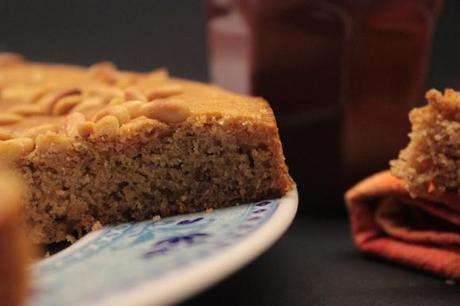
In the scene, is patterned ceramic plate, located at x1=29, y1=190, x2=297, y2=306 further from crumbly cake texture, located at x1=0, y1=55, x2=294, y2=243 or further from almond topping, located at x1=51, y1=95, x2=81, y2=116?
almond topping, located at x1=51, y1=95, x2=81, y2=116

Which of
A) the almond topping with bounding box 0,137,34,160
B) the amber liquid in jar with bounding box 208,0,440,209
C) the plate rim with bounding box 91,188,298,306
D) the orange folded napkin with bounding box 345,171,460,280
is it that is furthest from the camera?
the amber liquid in jar with bounding box 208,0,440,209

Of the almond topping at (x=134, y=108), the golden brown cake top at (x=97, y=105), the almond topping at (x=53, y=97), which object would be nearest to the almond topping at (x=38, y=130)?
the golden brown cake top at (x=97, y=105)

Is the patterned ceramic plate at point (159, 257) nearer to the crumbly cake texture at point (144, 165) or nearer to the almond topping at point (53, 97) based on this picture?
the crumbly cake texture at point (144, 165)

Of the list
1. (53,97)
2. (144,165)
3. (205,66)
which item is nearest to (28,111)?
(53,97)

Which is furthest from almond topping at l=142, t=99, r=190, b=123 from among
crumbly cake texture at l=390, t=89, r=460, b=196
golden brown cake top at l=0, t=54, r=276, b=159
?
crumbly cake texture at l=390, t=89, r=460, b=196

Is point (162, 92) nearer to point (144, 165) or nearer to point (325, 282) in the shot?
point (144, 165)

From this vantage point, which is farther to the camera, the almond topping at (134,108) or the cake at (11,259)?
the almond topping at (134,108)

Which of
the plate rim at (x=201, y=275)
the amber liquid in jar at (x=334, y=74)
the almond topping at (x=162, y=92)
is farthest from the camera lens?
the amber liquid in jar at (x=334, y=74)
